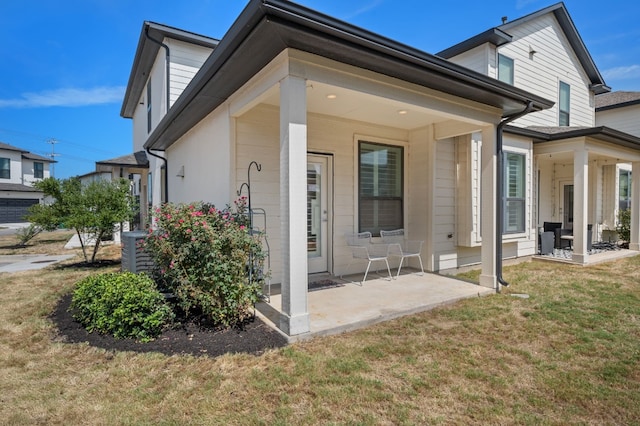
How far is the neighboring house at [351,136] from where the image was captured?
326cm

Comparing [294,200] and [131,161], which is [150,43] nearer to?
[131,161]

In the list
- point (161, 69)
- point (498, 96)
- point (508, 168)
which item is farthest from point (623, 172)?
point (161, 69)

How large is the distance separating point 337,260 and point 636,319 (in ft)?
12.9

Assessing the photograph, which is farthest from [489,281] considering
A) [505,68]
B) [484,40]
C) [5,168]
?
[5,168]

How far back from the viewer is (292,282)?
128 inches

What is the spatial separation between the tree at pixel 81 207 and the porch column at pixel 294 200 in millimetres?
5872

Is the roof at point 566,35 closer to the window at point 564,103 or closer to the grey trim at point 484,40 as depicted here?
the grey trim at point 484,40

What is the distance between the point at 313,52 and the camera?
3.27m

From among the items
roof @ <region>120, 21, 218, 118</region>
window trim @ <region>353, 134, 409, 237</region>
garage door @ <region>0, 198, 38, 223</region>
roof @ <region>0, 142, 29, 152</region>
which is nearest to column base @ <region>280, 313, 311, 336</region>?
window trim @ <region>353, 134, 409, 237</region>

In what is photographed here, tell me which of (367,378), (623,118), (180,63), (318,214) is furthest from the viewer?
(623,118)

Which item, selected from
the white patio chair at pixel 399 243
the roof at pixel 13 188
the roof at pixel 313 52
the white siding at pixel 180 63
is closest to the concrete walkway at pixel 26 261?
the white siding at pixel 180 63

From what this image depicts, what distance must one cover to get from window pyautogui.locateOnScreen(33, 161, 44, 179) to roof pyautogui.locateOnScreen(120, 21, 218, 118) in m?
25.2

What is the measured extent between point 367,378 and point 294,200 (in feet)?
5.43

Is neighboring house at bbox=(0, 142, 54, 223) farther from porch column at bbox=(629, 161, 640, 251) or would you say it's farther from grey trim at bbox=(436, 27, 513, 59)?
porch column at bbox=(629, 161, 640, 251)
